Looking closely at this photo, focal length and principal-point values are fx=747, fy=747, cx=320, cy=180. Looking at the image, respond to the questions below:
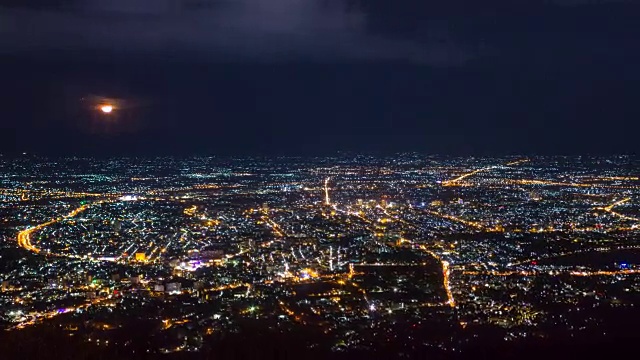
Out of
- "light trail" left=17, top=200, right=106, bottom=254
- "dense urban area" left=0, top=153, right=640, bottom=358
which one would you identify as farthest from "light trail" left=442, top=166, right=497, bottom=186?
"light trail" left=17, top=200, right=106, bottom=254

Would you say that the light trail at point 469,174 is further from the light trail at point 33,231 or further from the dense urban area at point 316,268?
the light trail at point 33,231

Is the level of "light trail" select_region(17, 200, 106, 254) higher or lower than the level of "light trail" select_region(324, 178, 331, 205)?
higher

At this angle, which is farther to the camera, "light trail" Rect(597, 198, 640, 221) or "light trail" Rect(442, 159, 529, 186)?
"light trail" Rect(442, 159, 529, 186)

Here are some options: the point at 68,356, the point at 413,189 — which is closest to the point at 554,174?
the point at 413,189

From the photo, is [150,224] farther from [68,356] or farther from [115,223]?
[68,356]

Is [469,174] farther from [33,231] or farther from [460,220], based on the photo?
[33,231]

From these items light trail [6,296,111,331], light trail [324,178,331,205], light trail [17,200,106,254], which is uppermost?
light trail [17,200,106,254]

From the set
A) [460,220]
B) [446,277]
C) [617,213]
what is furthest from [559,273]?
[617,213]

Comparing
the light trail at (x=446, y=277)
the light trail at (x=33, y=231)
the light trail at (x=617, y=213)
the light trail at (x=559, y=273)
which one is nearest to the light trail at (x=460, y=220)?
the light trail at (x=446, y=277)

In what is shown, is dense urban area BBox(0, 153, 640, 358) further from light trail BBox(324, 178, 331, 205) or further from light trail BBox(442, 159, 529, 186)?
light trail BBox(442, 159, 529, 186)
